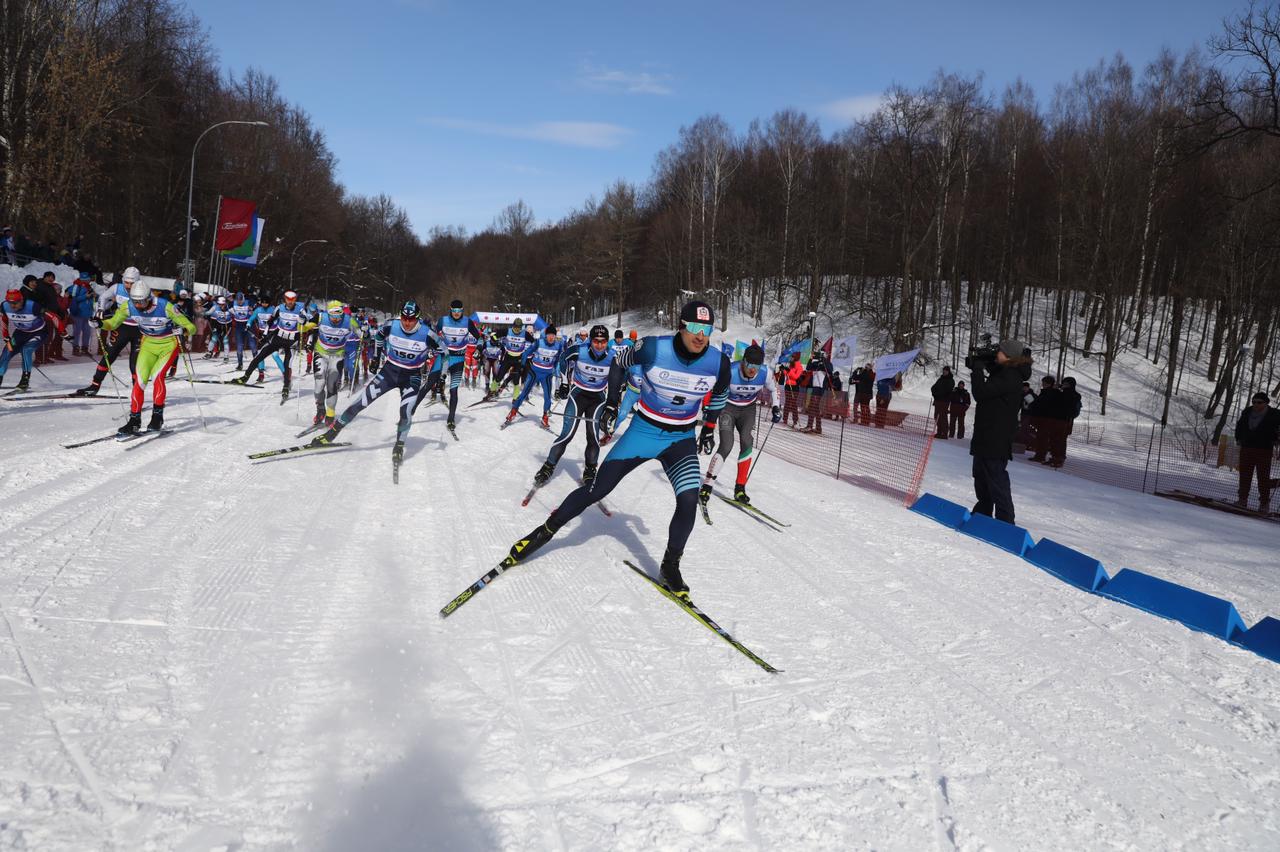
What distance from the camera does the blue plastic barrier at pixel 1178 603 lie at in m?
5.46

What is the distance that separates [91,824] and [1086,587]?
717cm

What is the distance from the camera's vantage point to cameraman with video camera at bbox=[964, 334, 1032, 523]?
8047 mm

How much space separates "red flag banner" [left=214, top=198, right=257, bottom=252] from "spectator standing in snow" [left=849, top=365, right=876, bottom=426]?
2658cm

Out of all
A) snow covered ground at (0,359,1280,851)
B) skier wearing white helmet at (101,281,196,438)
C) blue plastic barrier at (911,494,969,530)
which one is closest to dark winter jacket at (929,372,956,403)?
blue plastic barrier at (911,494,969,530)

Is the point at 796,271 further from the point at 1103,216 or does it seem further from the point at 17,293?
the point at 17,293

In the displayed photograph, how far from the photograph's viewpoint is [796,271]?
173ft

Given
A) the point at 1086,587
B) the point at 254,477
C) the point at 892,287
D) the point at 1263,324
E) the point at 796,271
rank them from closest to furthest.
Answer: the point at 1086,587 → the point at 254,477 → the point at 1263,324 → the point at 892,287 → the point at 796,271

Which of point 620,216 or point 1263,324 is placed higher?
point 620,216

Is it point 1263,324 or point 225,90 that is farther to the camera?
point 225,90

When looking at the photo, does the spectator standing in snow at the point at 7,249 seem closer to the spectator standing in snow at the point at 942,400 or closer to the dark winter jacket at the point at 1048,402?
the spectator standing in snow at the point at 942,400

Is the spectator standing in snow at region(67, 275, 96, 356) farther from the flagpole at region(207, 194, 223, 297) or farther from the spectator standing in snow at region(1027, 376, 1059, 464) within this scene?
the spectator standing in snow at region(1027, 376, 1059, 464)

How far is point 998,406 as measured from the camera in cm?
Answer: 816

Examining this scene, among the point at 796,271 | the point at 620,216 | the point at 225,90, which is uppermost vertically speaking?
the point at 225,90

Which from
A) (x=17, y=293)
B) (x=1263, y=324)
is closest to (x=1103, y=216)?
(x=1263, y=324)
